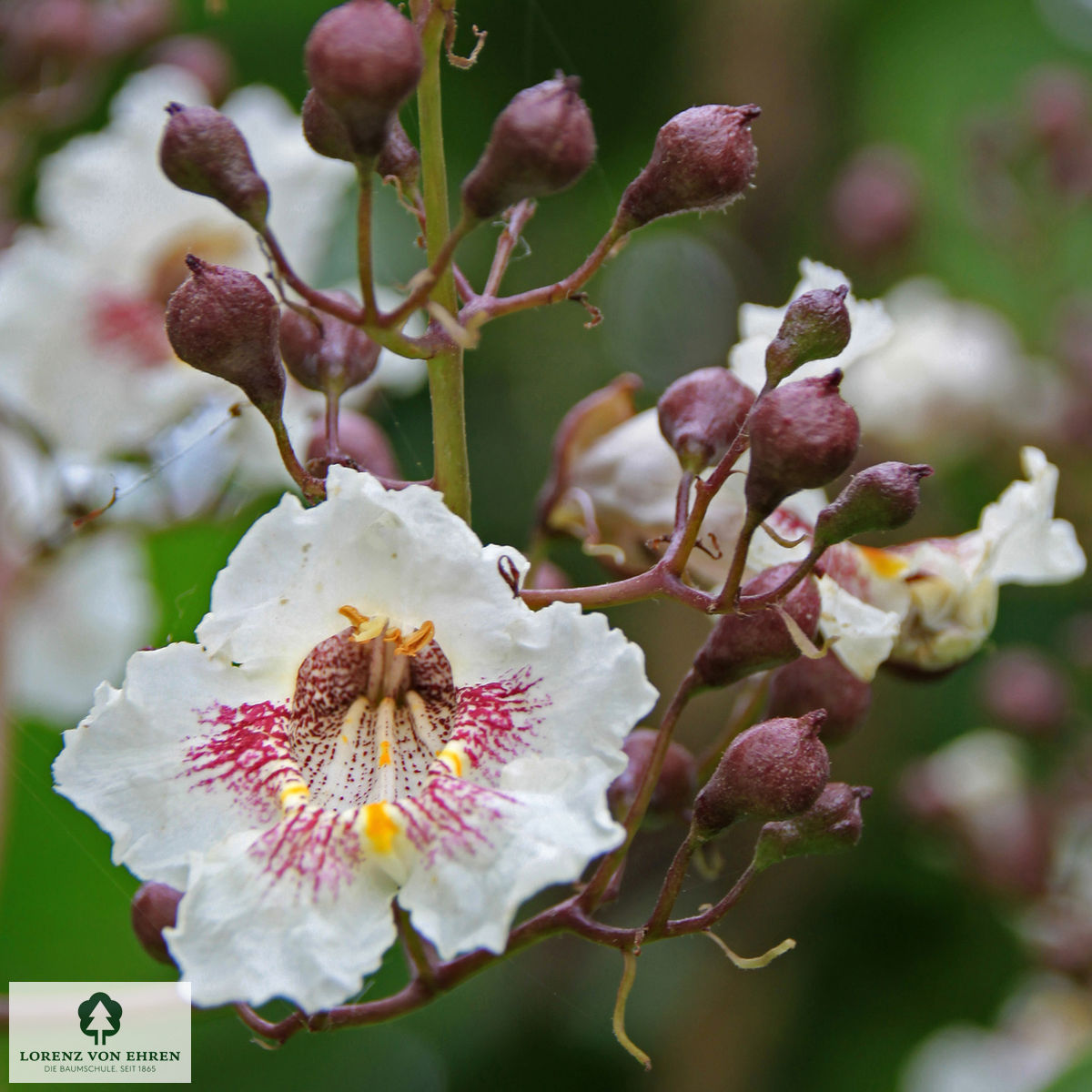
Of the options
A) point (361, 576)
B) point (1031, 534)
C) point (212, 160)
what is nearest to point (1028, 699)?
point (1031, 534)

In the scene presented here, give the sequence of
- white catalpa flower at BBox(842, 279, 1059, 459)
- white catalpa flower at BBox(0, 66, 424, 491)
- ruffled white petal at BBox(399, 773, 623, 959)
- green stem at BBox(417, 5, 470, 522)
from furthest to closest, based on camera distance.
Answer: white catalpa flower at BBox(842, 279, 1059, 459) → white catalpa flower at BBox(0, 66, 424, 491) → green stem at BBox(417, 5, 470, 522) → ruffled white petal at BBox(399, 773, 623, 959)

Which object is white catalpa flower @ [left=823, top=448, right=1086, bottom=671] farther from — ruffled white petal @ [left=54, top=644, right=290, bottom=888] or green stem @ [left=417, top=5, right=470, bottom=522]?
ruffled white petal @ [left=54, top=644, right=290, bottom=888]

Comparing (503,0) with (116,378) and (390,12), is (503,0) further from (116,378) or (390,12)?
(390,12)

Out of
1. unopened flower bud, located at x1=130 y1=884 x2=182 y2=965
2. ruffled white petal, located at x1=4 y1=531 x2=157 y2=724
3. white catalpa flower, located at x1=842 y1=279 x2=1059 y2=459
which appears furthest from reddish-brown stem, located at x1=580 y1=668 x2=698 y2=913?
white catalpa flower, located at x1=842 y1=279 x2=1059 y2=459

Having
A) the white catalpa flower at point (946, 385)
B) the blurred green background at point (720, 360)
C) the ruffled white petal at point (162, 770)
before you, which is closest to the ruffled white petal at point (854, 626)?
the ruffled white petal at point (162, 770)

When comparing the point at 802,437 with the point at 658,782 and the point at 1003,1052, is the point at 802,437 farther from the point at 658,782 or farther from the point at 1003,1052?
the point at 1003,1052

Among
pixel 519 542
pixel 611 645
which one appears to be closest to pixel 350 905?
pixel 611 645

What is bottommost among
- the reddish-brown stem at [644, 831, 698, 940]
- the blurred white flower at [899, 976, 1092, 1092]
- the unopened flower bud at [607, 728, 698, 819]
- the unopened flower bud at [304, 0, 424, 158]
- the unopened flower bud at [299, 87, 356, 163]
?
the blurred white flower at [899, 976, 1092, 1092]
